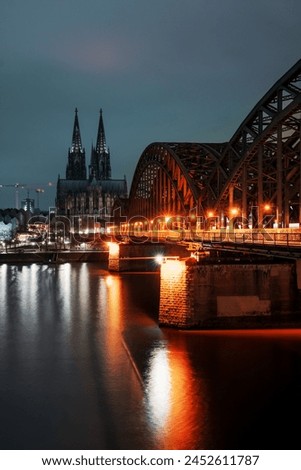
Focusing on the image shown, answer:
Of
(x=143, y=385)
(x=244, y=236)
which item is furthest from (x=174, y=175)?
(x=143, y=385)

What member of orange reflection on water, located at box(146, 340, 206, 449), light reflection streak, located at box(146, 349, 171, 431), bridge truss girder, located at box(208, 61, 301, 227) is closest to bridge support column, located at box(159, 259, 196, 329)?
light reflection streak, located at box(146, 349, 171, 431)

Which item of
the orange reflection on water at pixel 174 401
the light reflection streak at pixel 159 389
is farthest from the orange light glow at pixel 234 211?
the orange reflection on water at pixel 174 401

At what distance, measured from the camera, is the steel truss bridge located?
40.2 meters

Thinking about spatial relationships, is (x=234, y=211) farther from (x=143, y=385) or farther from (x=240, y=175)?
(x=143, y=385)

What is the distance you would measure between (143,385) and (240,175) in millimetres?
29608

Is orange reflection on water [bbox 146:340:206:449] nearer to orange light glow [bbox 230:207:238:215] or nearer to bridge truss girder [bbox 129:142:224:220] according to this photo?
orange light glow [bbox 230:207:238:215]

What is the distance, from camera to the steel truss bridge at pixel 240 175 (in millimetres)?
40244

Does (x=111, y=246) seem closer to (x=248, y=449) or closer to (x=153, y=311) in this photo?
(x=153, y=311)

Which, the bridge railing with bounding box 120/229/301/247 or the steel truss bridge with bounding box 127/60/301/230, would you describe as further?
the steel truss bridge with bounding box 127/60/301/230

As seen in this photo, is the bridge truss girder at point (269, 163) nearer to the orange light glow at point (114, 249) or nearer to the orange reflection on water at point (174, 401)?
the orange reflection on water at point (174, 401)

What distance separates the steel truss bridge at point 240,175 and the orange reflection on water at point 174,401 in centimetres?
1497

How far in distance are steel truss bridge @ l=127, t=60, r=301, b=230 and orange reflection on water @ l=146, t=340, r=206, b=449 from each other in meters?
15.0
